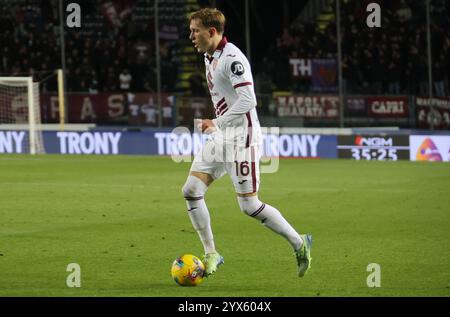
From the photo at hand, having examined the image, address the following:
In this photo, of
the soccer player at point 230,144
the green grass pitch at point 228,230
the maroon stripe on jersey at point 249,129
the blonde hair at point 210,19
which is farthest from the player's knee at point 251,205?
the blonde hair at point 210,19

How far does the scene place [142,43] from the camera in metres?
29.4

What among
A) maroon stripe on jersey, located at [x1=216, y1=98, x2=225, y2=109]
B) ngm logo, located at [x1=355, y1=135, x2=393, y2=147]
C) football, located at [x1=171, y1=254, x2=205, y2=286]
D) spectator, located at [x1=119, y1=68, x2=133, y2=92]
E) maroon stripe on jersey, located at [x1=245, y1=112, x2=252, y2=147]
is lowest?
football, located at [x1=171, y1=254, x2=205, y2=286]

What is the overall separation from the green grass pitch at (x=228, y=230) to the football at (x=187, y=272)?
87mm

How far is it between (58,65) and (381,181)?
45.0ft

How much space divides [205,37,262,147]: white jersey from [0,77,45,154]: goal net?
605 inches

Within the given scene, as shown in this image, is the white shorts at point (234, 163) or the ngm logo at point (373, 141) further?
the ngm logo at point (373, 141)

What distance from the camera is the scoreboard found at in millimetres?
22016

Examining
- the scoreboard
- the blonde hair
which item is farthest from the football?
the scoreboard

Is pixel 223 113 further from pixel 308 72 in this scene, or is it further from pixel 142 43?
pixel 142 43

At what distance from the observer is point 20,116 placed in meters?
25.2

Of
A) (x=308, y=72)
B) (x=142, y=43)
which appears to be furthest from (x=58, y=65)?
(x=308, y=72)

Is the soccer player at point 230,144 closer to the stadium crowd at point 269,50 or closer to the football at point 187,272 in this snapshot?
the football at point 187,272

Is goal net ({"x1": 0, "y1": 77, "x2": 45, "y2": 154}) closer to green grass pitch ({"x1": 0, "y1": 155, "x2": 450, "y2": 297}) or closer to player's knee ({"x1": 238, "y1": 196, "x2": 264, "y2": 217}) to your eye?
green grass pitch ({"x1": 0, "y1": 155, "x2": 450, "y2": 297})

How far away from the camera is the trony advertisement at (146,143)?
2291 centimetres
